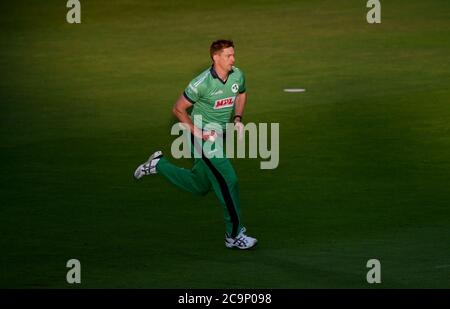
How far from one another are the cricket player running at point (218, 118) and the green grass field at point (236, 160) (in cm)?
35

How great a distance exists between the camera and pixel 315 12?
2812 centimetres

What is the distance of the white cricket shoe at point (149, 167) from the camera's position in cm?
1725

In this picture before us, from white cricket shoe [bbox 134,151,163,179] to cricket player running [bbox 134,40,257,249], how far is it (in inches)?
47.7

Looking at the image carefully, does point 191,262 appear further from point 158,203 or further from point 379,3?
point 379,3

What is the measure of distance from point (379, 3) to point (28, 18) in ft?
19.6

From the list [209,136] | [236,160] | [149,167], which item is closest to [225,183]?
[209,136]

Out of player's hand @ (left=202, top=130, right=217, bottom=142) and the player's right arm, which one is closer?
player's hand @ (left=202, top=130, right=217, bottom=142)

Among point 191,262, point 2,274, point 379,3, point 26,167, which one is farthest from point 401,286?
point 379,3

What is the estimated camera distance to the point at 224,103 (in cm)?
1589

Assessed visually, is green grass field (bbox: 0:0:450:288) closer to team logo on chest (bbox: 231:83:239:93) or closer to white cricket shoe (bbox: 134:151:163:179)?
white cricket shoe (bbox: 134:151:163:179)

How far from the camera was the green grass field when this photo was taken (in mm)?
15461

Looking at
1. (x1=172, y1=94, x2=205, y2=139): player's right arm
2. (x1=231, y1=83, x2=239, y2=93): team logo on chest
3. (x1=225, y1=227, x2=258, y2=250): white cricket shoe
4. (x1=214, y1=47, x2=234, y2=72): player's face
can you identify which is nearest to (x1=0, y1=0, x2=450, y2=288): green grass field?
(x1=225, y1=227, x2=258, y2=250): white cricket shoe

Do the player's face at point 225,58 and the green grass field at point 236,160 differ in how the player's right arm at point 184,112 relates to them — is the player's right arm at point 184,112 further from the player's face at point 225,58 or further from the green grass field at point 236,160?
the green grass field at point 236,160

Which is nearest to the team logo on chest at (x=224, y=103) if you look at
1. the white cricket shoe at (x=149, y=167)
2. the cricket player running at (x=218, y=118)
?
the cricket player running at (x=218, y=118)
